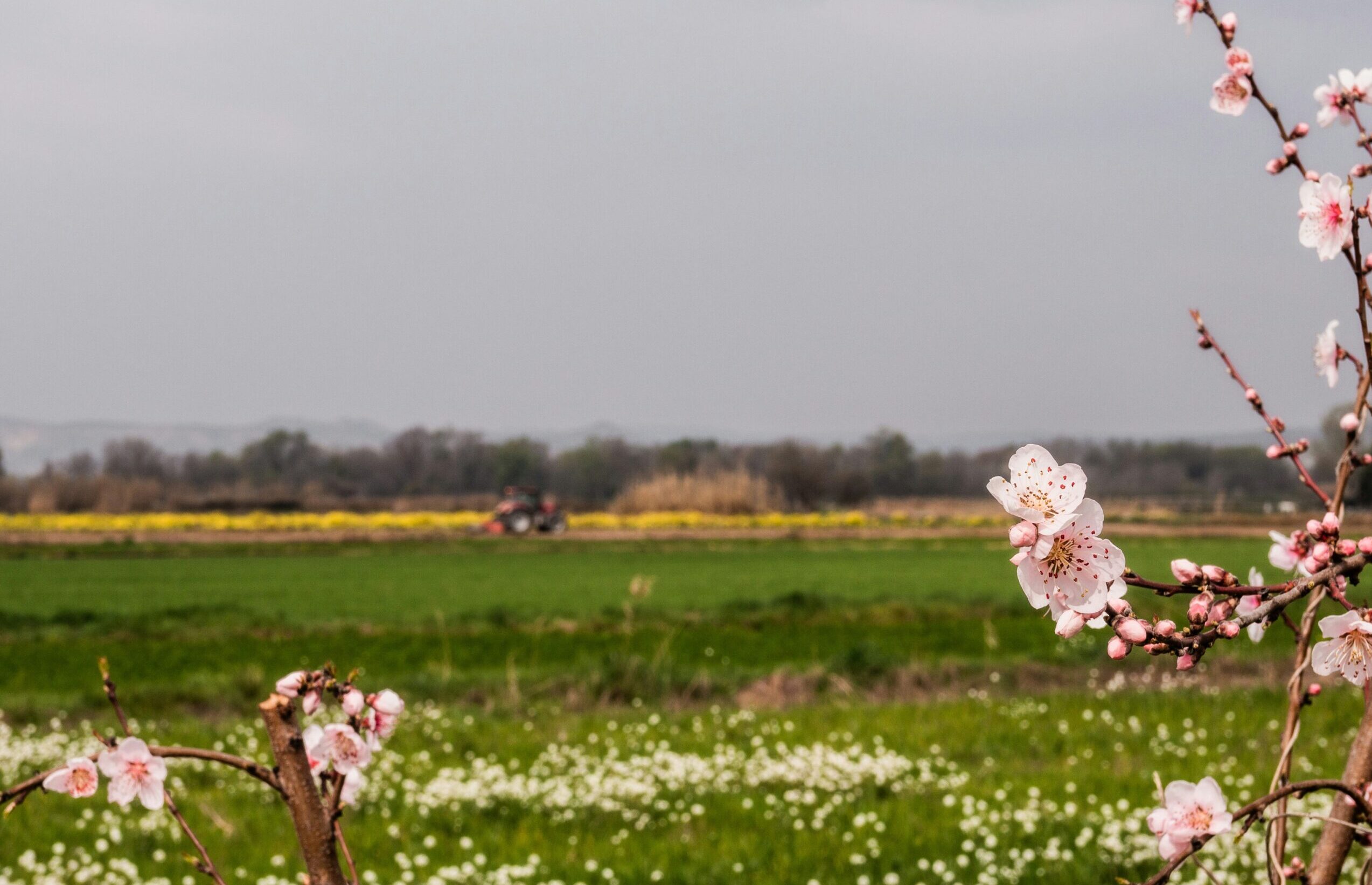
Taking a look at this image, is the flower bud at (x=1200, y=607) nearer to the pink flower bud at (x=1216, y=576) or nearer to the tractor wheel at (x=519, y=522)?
the pink flower bud at (x=1216, y=576)

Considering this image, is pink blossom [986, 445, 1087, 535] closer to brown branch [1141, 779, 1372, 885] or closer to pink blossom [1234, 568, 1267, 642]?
pink blossom [1234, 568, 1267, 642]

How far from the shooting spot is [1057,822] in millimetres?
6234

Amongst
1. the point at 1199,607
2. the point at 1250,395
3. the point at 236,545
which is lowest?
the point at 236,545

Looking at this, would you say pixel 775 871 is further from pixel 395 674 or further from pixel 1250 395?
pixel 395 674

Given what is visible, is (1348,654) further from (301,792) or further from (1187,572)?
(301,792)

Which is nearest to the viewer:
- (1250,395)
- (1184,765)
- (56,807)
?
(1250,395)

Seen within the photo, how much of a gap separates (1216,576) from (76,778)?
1461 millimetres

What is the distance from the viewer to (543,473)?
278 feet

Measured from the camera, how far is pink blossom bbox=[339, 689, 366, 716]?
62.2 inches

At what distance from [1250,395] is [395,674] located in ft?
49.0

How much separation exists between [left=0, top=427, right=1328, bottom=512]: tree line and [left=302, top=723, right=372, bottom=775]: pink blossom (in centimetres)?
5602

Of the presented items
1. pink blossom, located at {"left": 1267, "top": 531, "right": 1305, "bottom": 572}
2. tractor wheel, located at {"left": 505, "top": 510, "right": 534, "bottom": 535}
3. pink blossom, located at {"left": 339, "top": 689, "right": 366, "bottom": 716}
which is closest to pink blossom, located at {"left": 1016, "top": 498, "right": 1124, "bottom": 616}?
pink blossom, located at {"left": 1267, "top": 531, "right": 1305, "bottom": 572}

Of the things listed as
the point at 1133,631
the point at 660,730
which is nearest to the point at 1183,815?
the point at 1133,631

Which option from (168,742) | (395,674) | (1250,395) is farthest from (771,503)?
(1250,395)
